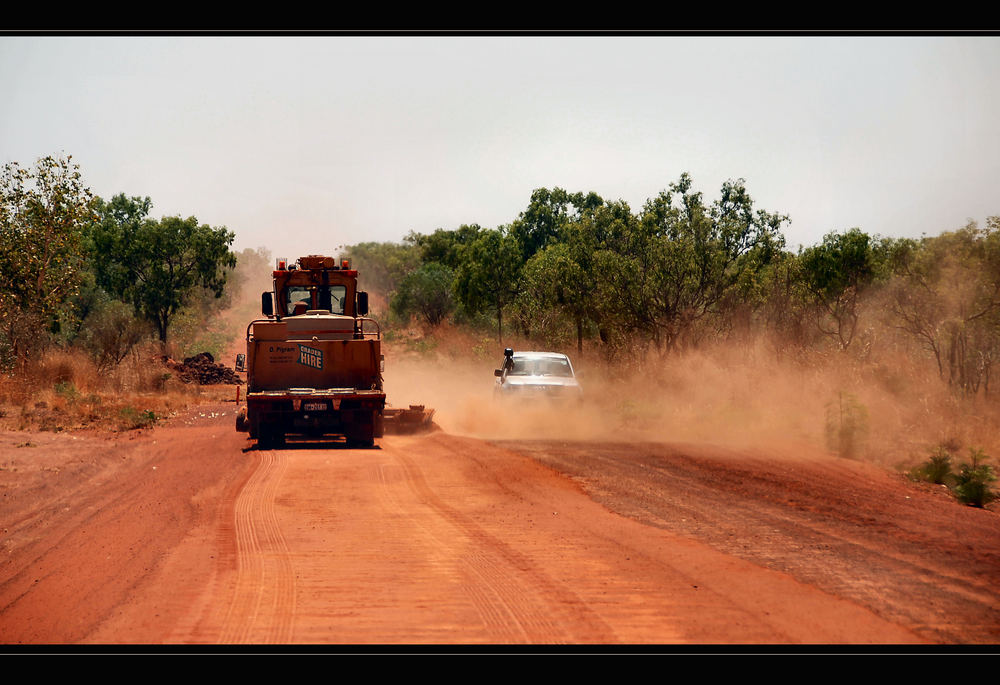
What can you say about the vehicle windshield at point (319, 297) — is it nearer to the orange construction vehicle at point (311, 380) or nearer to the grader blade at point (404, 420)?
the orange construction vehicle at point (311, 380)

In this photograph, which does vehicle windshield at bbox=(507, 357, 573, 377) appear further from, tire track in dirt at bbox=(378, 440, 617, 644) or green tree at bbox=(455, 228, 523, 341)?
green tree at bbox=(455, 228, 523, 341)

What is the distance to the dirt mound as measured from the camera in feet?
114

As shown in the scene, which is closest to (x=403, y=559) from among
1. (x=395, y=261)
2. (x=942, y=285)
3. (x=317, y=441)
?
(x=317, y=441)

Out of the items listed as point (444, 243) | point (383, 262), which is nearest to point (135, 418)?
point (444, 243)

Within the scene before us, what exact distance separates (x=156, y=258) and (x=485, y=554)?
3495 centimetres

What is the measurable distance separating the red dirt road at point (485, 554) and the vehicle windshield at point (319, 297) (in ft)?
16.0

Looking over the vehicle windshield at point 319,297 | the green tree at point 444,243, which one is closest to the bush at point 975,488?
the vehicle windshield at point 319,297

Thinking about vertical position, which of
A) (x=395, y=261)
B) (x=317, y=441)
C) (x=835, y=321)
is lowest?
(x=317, y=441)

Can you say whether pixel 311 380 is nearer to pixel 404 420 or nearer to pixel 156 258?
pixel 404 420

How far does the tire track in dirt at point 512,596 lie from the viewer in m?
5.44
